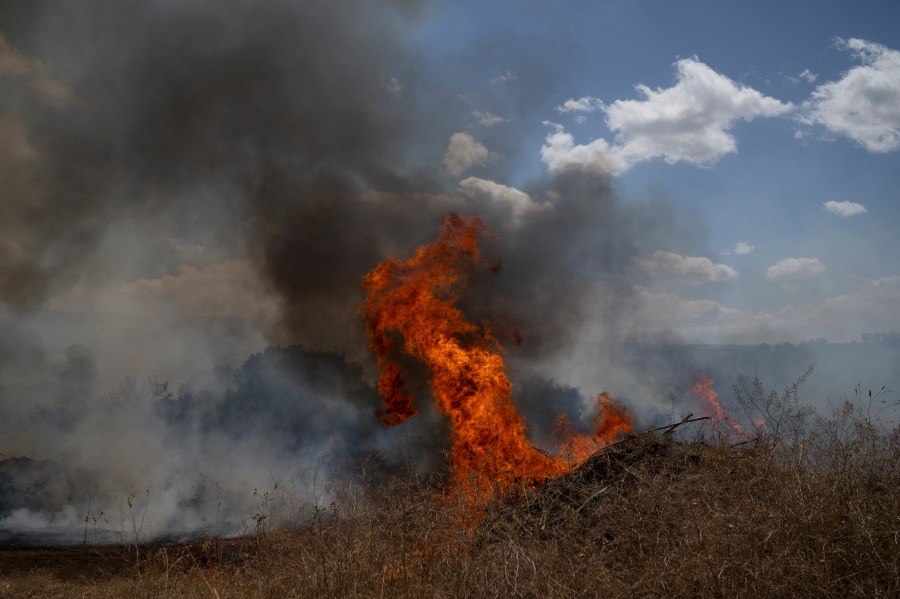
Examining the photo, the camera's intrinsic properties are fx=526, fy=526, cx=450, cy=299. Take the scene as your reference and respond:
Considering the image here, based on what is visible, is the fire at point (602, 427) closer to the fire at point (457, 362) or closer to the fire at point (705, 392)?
the fire at point (457, 362)

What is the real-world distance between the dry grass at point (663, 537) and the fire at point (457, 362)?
3061 millimetres

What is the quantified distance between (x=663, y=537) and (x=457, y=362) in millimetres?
9932

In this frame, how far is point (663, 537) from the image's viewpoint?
466cm

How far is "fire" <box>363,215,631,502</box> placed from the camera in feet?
40.7

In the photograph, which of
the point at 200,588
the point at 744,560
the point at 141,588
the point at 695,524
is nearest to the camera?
the point at 744,560

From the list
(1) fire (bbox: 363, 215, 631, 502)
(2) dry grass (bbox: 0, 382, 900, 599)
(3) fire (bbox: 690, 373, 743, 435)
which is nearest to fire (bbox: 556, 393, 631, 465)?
(1) fire (bbox: 363, 215, 631, 502)

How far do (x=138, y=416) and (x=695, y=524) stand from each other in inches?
947

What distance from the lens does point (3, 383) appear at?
73.2ft

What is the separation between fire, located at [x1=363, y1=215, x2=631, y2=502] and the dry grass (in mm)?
3061

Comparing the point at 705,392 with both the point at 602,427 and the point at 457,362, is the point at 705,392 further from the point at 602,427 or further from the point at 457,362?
the point at 457,362

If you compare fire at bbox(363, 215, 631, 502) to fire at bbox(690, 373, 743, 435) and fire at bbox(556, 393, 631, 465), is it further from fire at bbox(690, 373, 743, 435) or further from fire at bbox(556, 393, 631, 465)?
fire at bbox(690, 373, 743, 435)

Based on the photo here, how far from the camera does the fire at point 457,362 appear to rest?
12.4m

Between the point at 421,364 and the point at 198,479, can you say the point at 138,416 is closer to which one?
the point at 198,479

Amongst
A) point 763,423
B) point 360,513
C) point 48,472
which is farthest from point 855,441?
point 48,472
